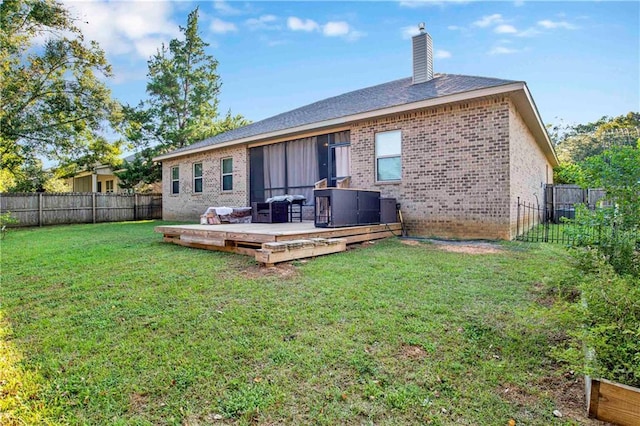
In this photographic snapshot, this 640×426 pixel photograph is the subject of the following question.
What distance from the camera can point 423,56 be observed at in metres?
10.2

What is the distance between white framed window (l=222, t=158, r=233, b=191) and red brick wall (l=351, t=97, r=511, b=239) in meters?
6.51

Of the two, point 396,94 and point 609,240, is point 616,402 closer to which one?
point 609,240

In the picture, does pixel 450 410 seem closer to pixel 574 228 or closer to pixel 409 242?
pixel 574 228

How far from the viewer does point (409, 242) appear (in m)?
7.19

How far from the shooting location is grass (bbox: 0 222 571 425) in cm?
191

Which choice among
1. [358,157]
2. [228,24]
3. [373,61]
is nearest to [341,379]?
[358,157]

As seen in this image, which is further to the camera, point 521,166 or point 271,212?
point 271,212

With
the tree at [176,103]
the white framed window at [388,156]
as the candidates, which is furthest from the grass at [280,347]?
the tree at [176,103]

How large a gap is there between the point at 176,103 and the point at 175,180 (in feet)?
28.8

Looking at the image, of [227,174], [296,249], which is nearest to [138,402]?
[296,249]

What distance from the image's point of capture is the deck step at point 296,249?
4852 millimetres

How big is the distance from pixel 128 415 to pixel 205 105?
2399 centimetres

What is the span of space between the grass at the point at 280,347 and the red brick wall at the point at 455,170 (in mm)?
3037

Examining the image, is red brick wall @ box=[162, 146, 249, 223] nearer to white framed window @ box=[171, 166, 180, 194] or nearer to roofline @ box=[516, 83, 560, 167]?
white framed window @ box=[171, 166, 180, 194]
